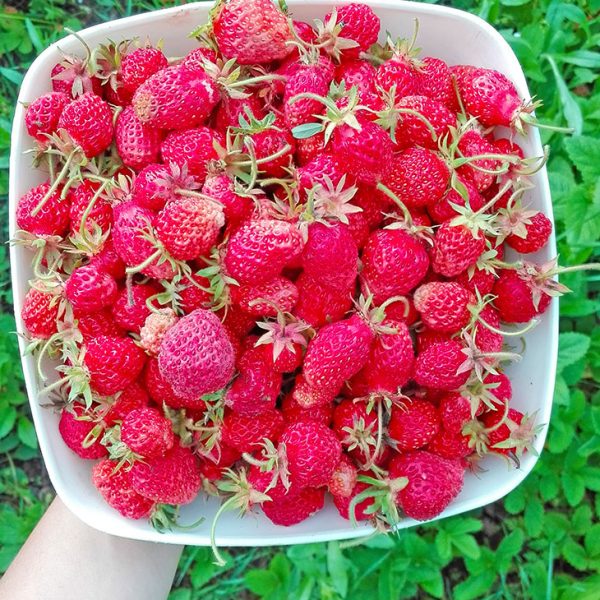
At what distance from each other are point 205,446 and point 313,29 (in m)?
0.60

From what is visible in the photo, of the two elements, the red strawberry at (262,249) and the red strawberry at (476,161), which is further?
the red strawberry at (476,161)

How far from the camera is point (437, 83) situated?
955 mm

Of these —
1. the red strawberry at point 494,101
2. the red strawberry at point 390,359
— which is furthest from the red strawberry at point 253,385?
the red strawberry at point 494,101

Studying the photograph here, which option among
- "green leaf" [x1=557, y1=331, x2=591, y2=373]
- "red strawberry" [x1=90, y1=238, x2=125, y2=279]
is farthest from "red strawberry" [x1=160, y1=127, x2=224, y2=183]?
"green leaf" [x1=557, y1=331, x2=591, y2=373]

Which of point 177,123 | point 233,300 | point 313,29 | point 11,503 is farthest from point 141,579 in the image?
point 313,29

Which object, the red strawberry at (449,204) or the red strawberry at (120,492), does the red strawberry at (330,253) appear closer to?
the red strawberry at (449,204)

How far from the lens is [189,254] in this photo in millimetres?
817

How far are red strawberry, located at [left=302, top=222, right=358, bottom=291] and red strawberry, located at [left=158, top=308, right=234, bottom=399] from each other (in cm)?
14

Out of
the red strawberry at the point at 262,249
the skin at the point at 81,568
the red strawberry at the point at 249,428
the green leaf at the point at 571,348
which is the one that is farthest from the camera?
the green leaf at the point at 571,348

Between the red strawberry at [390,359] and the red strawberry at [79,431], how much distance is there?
1.26 feet

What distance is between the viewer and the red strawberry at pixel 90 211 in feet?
2.90

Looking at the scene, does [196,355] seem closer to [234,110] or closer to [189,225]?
[189,225]

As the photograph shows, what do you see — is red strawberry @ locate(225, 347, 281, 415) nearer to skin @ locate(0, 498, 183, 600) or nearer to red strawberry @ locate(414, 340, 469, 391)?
red strawberry @ locate(414, 340, 469, 391)

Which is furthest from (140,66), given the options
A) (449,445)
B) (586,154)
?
(586,154)
